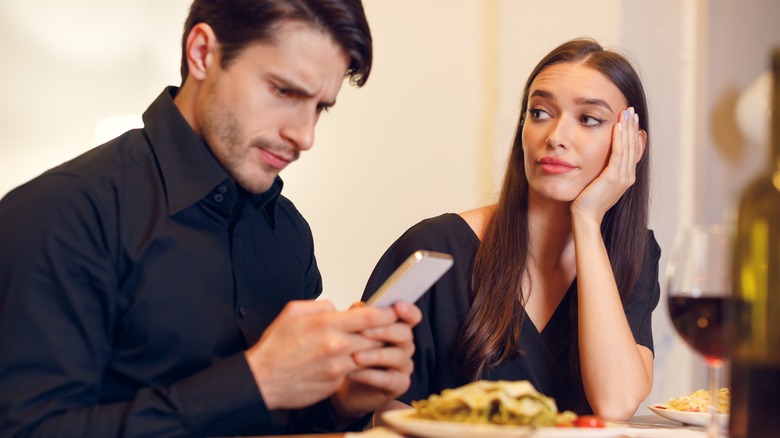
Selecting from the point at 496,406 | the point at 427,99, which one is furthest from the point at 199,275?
the point at 427,99

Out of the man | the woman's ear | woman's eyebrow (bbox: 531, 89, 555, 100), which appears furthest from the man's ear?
the woman's ear

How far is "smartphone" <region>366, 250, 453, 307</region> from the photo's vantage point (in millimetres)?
1126

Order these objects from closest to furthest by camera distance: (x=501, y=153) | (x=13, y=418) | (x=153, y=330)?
1. (x=13, y=418)
2. (x=153, y=330)
3. (x=501, y=153)

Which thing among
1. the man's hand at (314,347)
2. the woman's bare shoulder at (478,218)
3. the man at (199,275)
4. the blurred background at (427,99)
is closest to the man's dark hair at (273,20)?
the man at (199,275)

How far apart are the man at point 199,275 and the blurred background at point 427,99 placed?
6.39ft

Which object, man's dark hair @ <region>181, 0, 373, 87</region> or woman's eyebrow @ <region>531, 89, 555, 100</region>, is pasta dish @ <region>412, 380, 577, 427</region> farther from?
woman's eyebrow @ <region>531, 89, 555, 100</region>

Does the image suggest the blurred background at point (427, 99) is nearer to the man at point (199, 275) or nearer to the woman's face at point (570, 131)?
the woman's face at point (570, 131)

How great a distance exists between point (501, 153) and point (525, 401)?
2.91 metres

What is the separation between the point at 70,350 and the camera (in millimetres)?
1241

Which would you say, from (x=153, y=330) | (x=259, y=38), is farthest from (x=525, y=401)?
(x=259, y=38)

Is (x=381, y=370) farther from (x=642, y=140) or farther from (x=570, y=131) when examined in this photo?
(x=642, y=140)

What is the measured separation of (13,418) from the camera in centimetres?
117

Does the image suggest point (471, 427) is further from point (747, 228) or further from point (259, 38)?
point (259, 38)

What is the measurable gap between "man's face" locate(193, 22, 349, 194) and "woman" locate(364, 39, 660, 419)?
0.68 metres
